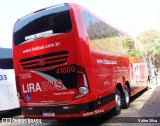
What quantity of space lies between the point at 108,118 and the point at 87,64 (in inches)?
103

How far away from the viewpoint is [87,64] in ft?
22.9

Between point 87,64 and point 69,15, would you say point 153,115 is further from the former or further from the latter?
point 69,15

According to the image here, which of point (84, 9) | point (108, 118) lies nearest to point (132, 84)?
point (108, 118)

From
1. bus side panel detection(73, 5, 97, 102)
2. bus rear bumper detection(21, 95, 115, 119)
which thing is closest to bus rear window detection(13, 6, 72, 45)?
bus side panel detection(73, 5, 97, 102)

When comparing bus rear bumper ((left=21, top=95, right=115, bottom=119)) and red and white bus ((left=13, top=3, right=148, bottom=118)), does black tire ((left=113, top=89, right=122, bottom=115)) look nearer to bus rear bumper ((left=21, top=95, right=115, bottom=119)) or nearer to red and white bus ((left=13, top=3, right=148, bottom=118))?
red and white bus ((left=13, top=3, right=148, bottom=118))

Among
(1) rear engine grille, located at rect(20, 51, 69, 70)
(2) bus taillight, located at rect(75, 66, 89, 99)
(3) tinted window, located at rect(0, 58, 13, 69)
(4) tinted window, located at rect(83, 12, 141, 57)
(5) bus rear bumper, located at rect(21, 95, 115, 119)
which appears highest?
(4) tinted window, located at rect(83, 12, 141, 57)

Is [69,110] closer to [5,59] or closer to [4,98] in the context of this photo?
[4,98]

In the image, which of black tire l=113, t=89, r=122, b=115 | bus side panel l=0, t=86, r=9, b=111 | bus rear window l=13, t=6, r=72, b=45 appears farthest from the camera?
bus side panel l=0, t=86, r=9, b=111

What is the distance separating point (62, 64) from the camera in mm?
7055

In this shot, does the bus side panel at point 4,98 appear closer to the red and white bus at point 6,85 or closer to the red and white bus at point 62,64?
the red and white bus at point 6,85

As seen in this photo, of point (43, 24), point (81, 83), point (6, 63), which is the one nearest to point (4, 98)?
point (6, 63)

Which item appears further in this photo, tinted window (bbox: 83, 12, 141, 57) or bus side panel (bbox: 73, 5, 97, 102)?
tinted window (bbox: 83, 12, 141, 57)

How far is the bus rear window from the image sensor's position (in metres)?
7.20

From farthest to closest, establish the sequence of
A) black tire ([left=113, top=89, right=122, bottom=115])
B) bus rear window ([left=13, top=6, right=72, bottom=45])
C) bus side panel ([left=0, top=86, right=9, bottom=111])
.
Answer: bus side panel ([left=0, top=86, right=9, bottom=111]) < black tire ([left=113, top=89, right=122, bottom=115]) < bus rear window ([left=13, top=6, right=72, bottom=45])
